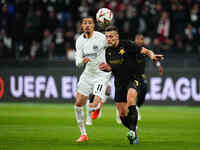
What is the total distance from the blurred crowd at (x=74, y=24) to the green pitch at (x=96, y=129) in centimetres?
285

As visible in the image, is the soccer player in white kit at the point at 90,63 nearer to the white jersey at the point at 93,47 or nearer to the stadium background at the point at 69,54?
the white jersey at the point at 93,47

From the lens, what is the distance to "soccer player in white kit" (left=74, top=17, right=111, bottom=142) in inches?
490

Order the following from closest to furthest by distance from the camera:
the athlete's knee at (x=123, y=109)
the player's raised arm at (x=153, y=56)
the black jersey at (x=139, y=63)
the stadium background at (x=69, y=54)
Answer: the player's raised arm at (x=153, y=56) < the athlete's knee at (x=123, y=109) < the black jersey at (x=139, y=63) < the stadium background at (x=69, y=54)

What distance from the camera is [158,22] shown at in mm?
23969

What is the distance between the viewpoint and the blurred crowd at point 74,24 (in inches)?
925

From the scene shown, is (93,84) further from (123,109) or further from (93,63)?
(123,109)

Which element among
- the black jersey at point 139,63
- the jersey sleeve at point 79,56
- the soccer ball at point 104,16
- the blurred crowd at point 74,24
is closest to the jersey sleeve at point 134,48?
the black jersey at point 139,63

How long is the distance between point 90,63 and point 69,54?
1115 centimetres

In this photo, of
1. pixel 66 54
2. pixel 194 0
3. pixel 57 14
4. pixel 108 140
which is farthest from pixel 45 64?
pixel 108 140

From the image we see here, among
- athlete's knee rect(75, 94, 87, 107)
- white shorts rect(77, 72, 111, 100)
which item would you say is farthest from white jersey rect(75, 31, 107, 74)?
athlete's knee rect(75, 94, 87, 107)

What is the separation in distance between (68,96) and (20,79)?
235 centimetres

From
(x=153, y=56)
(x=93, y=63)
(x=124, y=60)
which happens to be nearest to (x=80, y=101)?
(x=93, y=63)

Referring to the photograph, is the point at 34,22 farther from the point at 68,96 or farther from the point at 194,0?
the point at 194,0

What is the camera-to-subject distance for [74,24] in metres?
26.2
